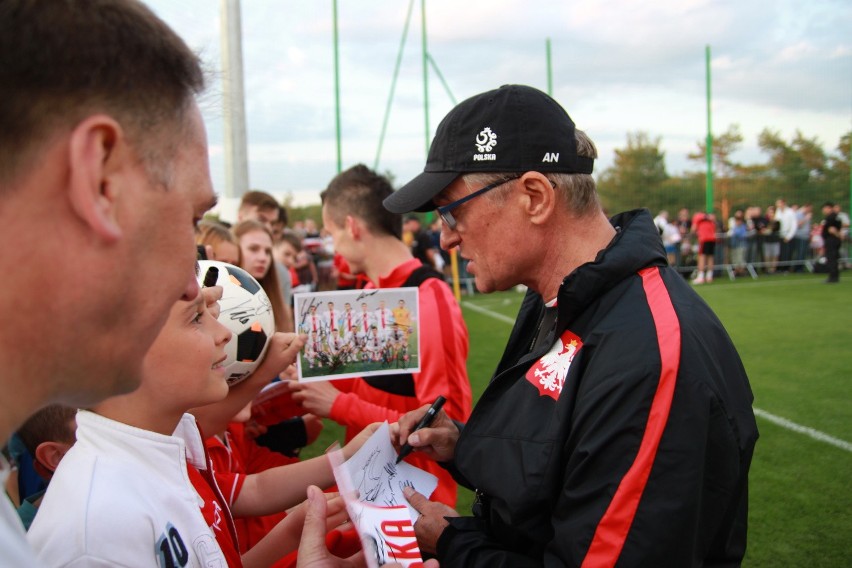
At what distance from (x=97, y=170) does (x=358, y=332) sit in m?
2.11

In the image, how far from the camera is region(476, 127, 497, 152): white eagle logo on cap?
200cm

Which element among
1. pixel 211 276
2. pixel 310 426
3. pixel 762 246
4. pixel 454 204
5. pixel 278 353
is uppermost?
pixel 454 204

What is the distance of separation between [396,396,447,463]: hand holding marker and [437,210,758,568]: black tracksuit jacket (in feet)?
1.06

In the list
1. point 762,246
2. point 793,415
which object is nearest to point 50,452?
point 793,415

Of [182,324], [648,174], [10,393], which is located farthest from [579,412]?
[648,174]

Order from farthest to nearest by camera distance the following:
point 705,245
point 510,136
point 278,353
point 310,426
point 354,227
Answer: point 705,245 < point 354,227 < point 310,426 < point 278,353 < point 510,136

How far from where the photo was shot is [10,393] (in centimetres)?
84

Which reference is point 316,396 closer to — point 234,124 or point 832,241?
point 234,124

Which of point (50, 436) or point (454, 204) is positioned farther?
point (50, 436)

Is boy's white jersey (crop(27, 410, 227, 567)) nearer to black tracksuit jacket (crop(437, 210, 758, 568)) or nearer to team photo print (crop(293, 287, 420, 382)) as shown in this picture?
black tracksuit jacket (crop(437, 210, 758, 568))

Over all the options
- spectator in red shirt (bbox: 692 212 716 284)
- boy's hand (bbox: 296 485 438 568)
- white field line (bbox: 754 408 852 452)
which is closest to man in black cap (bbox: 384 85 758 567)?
boy's hand (bbox: 296 485 438 568)

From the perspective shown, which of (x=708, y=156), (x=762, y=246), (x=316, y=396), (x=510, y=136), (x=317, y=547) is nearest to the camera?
(x=317, y=547)

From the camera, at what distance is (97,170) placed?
0.83m

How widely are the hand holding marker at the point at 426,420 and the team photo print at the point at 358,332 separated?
59 centimetres
